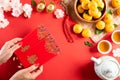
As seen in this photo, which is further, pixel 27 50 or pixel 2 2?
pixel 2 2

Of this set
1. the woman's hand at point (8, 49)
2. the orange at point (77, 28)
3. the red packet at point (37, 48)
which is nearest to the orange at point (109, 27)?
the orange at point (77, 28)

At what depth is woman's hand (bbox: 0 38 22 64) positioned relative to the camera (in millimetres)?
1312

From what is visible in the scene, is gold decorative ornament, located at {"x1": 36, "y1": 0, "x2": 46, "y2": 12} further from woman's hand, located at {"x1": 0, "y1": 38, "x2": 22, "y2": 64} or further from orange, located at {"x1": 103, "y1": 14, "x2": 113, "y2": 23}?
orange, located at {"x1": 103, "y1": 14, "x2": 113, "y2": 23}

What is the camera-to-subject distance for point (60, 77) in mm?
1415

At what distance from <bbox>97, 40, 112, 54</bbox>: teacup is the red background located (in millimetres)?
21

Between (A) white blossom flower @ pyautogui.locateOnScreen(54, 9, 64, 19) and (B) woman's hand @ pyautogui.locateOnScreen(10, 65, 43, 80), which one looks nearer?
(B) woman's hand @ pyautogui.locateOnScreen(10, 65, 43, 80)

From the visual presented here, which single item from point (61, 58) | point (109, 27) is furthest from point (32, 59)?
point (109, 27)

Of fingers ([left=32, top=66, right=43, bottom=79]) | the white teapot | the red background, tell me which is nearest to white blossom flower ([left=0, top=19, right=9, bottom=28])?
the red background

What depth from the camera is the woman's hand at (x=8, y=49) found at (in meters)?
1.31

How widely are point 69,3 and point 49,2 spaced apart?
94mm

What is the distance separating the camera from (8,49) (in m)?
1.32

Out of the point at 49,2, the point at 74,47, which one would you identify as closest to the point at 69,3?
the point at 49,2

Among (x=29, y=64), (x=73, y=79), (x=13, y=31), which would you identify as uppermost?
(x=13, y=31)

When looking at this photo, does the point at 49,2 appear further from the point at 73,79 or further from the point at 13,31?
the point at 73,79
